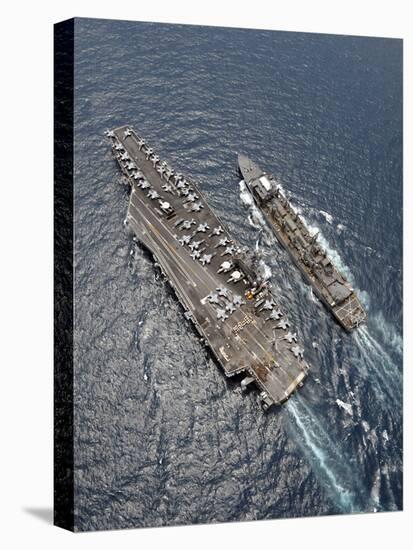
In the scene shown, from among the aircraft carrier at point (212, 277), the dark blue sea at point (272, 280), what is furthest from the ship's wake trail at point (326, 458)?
the aircraft carrier at point (212, 277)

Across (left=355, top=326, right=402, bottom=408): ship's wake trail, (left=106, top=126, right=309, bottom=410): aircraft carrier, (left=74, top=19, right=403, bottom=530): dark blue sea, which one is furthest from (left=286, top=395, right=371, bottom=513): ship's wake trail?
(left=355, top=326, right=402, bottom=408): ship's wake trail

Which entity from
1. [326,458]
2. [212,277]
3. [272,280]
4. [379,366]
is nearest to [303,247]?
[272,280]

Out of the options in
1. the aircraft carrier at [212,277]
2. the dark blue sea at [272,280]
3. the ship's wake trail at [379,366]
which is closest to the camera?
the dark blue sea at [272,280]

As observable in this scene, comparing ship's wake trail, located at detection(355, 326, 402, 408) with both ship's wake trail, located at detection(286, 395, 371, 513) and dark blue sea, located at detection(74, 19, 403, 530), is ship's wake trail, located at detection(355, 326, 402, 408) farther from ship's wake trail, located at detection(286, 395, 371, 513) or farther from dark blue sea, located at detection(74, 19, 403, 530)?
ship's wake trail, located at detection(286, 395, 371, 513)

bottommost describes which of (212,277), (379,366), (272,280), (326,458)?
(326,458)

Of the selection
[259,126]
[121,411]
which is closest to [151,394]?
[121,411]

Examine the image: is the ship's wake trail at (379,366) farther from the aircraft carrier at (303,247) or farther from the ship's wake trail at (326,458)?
the ship's wake trail at (326,458)

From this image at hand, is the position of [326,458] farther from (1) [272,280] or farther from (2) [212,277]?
(2) [212,277]
